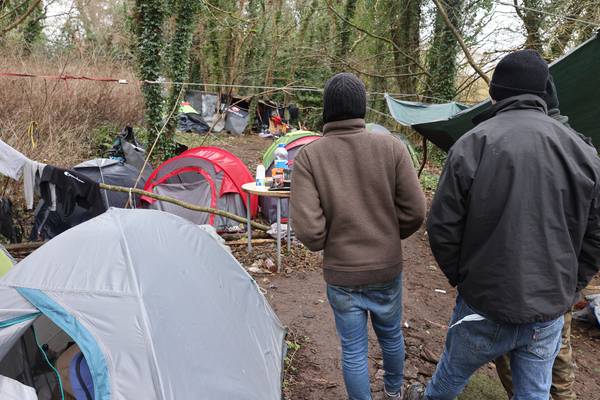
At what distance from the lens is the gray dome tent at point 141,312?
176 cm

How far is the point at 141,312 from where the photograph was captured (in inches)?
74.2

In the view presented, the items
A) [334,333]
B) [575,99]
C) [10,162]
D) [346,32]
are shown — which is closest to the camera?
[334,333]

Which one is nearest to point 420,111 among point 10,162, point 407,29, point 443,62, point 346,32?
point 443,62

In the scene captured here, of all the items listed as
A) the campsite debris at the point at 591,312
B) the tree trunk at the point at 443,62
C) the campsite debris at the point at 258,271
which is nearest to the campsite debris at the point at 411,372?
the campsite debris at the point at 591,312

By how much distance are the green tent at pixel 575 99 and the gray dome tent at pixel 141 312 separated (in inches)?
119

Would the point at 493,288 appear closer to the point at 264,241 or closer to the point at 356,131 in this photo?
the point at 356,131

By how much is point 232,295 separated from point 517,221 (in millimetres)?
1587

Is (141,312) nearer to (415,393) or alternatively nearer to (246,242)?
(415,393)

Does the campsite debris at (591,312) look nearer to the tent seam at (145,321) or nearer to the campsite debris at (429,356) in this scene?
the campsite debris at (429,356)

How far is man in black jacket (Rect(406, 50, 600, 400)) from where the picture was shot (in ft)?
5.12

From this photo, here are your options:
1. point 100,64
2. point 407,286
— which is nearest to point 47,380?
point 407,286

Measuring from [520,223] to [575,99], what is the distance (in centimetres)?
315

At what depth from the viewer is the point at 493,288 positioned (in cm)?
165

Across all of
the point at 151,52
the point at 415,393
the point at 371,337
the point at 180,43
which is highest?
the point at 180,43
